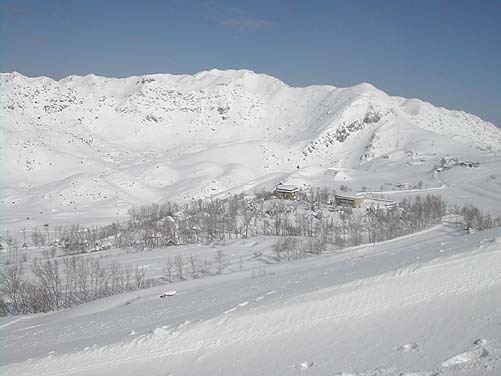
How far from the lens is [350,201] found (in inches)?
1849

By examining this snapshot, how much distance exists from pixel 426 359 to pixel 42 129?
356ft

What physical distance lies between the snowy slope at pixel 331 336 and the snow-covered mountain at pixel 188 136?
47998mm

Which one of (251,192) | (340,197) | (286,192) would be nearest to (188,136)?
(251,192)

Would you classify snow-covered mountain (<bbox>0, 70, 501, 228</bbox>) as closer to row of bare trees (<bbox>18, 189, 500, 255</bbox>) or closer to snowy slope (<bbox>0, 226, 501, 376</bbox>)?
row of bare trees (<bbox>18, 189, 500, 255</bbox>)

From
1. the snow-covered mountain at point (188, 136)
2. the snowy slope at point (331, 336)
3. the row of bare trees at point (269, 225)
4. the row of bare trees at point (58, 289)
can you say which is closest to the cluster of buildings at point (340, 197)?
the row of bare trees at point (269, 225)

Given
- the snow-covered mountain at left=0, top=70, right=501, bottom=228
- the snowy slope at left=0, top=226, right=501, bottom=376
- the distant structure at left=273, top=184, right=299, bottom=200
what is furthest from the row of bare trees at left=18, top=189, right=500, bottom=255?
the snowy slope at left=0, top=226, right=501, bottom=376

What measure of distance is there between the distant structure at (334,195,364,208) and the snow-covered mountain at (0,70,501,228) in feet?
71.2

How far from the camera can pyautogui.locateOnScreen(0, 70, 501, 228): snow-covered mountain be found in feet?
230

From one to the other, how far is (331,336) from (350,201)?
4064 cm

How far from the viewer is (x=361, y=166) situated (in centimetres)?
8644

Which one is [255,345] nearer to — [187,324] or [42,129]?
[187,324]

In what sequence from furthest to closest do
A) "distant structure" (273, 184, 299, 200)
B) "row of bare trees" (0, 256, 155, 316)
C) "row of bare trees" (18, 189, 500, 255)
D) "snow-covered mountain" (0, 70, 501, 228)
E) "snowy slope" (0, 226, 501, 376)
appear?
"snow-covered mountain" (0, 70, 501, 228) → "distant structure" (273, 184, 299, 200) → "row of bare trees" (18, 189, 500, 255) → "row of bare trees" (0, 256, 155, 316) → "snowy slope" (0, 226, 501, 376)

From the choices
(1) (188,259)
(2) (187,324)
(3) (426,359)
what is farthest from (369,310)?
(1) (188,259)

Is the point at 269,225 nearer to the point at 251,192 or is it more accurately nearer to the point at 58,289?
the point at 58,289
